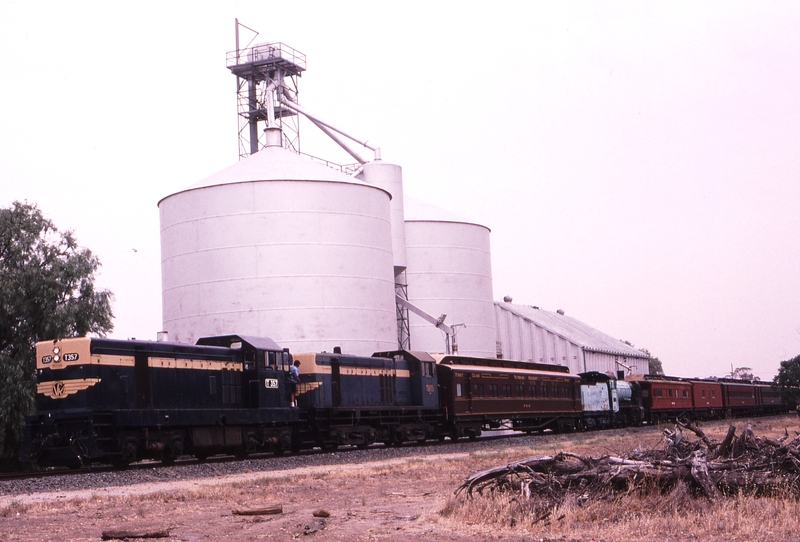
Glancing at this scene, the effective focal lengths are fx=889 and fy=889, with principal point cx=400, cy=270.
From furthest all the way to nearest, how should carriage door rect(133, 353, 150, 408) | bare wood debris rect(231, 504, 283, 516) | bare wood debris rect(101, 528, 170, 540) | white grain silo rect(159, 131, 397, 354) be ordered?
1. white grain silo rect(159, 131, 397, 354)
2. carriage door rect(133, 353, 150, 408)
3. bare wood debris rect(231, 504, 283, 516)
4. bare wood debris rect(101, 528, 170, 540)

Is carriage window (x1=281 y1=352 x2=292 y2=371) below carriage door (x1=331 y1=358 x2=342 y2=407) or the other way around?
the other way around

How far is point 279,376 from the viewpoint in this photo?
32156 millimetres

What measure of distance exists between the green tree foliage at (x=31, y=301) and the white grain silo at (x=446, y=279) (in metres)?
26.6

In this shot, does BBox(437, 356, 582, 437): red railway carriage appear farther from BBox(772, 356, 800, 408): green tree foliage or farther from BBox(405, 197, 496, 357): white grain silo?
BBox(772, 356, 800, 408): green tree foliage

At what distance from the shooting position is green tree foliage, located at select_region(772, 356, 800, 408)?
8944 cm

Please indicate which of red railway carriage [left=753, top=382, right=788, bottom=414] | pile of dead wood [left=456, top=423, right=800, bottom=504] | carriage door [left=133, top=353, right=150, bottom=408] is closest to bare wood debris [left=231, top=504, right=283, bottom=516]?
pile of dead wood [left=456, top=423, right=800, bottom=504]

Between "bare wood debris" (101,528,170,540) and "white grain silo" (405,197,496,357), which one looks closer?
"bare wood debris" (101,528,170,540)

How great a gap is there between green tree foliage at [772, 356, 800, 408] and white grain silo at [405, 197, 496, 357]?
37.4m

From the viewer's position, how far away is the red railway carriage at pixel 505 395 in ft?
138

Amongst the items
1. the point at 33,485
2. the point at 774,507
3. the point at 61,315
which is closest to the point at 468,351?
the point at 61,315

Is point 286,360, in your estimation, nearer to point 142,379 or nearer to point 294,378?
point 294,378

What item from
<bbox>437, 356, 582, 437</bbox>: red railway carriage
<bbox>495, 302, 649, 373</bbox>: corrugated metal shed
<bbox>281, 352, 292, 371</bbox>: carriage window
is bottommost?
<bbox>437, 356, 582, 437</bbox>: red railway carriage

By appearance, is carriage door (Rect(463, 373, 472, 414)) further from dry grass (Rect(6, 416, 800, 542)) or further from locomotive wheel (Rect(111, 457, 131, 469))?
dry grass (Rect(6, 416, 800, 542))

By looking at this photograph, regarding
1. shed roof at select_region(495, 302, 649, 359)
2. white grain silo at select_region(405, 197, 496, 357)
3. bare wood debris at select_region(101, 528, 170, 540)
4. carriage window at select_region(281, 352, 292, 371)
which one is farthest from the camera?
shed roof at select_region(495, 302, 649, 359)
